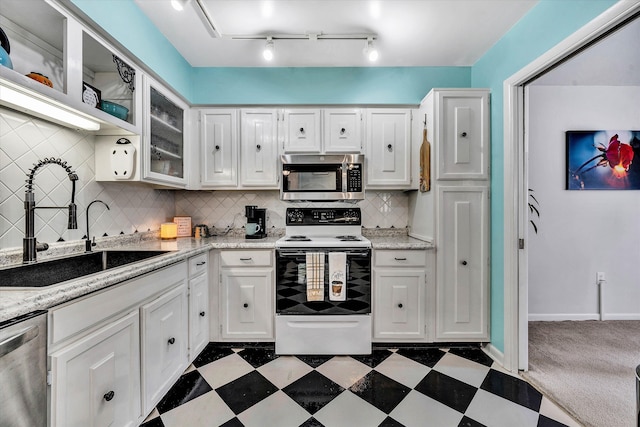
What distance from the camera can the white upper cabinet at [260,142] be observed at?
8.28 ft

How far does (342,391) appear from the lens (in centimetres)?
170

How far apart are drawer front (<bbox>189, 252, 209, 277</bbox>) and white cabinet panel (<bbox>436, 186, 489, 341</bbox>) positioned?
190cm

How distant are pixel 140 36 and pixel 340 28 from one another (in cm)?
142

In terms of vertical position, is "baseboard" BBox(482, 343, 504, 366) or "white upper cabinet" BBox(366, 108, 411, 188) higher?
"white upper cabinet" BBox(366, 108, 411, 188)

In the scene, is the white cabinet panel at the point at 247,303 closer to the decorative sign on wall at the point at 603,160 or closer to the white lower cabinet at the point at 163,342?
the white lower cabinet at the point at 163,342

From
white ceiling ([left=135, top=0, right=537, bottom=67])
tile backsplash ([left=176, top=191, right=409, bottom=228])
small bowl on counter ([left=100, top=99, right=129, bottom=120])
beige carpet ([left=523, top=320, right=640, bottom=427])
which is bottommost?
beige carpet ([left=523, top=320, right=640, bottom=427])

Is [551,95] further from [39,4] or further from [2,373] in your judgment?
[2,373]

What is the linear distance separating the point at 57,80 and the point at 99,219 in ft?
3.04

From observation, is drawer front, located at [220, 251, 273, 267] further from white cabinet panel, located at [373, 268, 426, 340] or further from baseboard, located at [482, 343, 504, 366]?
baseboard, located at [482, 343, 504, 366]

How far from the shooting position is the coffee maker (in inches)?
98.4

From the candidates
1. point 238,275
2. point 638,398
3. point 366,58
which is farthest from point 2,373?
point 366,58

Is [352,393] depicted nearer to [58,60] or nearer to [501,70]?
[58,60]

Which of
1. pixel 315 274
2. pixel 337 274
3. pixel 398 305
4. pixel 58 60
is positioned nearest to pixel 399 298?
pixel 398 305

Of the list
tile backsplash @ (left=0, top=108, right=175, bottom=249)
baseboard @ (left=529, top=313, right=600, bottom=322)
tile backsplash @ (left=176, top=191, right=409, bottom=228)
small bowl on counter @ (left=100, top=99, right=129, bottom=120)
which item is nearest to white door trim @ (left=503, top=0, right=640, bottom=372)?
tile backsplash @ (left=176, top=191, right=409, bottom=228)
